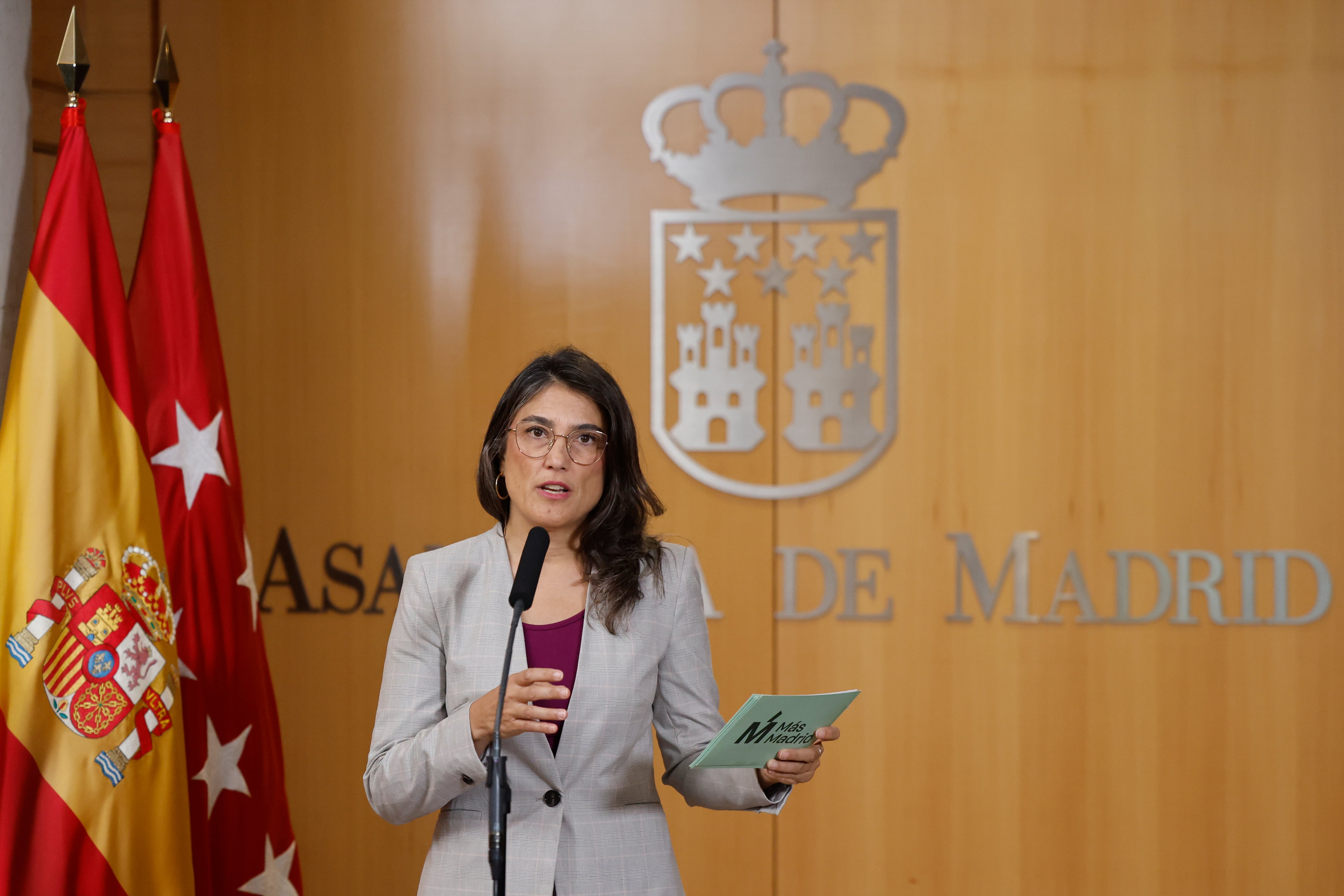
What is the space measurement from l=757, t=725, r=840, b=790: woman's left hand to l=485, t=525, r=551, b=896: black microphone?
1.40 ft

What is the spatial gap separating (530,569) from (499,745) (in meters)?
0.21

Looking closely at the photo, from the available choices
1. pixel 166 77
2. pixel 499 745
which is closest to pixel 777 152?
pixel 166 77

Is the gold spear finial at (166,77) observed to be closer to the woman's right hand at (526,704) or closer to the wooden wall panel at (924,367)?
the wooden wall panel at (924,367)

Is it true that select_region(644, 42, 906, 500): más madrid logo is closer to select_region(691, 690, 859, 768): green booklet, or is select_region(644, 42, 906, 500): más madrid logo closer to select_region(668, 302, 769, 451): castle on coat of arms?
select_region(668, 302, 769, 451): castle on coat of arms

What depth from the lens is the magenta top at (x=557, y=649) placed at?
1.67 metres

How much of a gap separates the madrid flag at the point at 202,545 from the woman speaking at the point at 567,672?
884 millimetres

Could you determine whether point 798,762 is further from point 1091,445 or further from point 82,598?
point 1091,445

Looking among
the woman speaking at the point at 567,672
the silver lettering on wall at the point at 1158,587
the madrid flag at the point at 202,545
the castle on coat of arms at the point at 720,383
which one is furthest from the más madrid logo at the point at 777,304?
the woman speaking at the point at 567,672

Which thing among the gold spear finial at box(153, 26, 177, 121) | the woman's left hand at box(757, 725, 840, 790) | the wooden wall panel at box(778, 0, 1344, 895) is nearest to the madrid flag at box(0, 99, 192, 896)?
the gold spear finial at box(153, 26, 177, 121)

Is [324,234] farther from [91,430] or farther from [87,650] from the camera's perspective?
[87,650]

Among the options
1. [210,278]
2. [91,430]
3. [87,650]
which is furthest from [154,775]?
[210,278]

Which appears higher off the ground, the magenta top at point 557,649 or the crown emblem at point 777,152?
the crown emblem at point 777,152

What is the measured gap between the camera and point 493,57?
312 cm

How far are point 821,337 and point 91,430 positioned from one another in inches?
69.5
